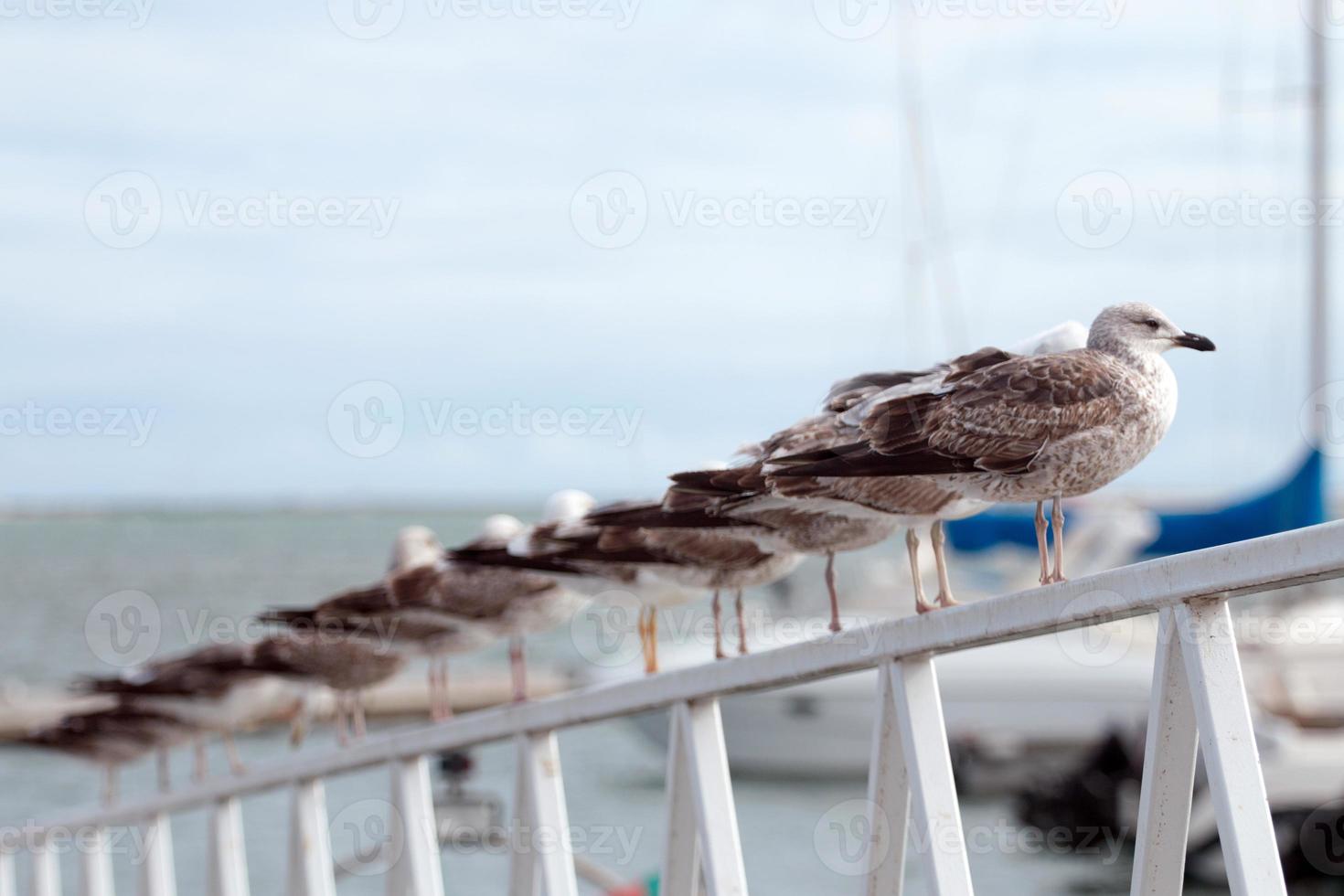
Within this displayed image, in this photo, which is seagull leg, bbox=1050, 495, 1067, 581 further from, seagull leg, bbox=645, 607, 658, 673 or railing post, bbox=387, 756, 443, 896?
seagull leg, bbox=645, 607, 658, 673

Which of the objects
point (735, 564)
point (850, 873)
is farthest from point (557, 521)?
point (850, 873)

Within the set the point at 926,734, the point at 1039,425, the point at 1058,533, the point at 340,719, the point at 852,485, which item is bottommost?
the point at 340,719

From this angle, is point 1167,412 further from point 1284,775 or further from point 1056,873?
point 1056,873

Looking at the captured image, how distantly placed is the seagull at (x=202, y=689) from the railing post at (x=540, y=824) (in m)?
4.89

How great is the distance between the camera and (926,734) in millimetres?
2752

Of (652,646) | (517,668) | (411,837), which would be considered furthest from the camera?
(517,668)

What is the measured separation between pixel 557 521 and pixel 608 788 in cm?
2008

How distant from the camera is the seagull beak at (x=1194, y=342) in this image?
4.50 metres

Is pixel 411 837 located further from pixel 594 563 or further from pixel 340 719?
pixel 340 719

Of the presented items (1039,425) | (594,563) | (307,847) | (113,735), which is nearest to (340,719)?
(113,735)

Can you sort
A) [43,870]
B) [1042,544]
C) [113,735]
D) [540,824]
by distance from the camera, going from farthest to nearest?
[113,735], [43,870], [1042,544], [540,824]

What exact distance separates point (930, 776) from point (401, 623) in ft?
19.9

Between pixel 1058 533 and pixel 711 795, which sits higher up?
pixel 1058 533

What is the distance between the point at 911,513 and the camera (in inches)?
195
